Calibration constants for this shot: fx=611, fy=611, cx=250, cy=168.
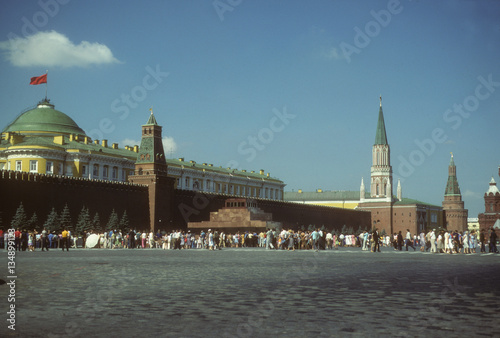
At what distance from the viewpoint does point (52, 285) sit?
29.2 feet

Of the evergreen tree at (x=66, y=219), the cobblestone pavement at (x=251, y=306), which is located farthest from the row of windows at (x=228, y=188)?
the cobblestone pavement at (x=251, y=306)

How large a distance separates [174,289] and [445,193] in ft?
377

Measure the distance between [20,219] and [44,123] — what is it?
2958cm

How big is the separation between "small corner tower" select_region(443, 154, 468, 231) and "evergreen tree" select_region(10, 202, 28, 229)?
92.2 metres

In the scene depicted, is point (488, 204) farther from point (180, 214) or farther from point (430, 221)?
point (180, 214)

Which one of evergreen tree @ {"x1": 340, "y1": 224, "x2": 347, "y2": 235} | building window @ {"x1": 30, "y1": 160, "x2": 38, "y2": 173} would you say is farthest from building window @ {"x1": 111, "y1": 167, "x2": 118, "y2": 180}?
evergreen tree @ {"x1": 340, "y1": 224, "x2": 347, "y2": 235}

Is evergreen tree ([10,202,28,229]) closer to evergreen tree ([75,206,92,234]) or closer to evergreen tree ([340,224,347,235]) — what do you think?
evergreen tree ([75,206,92,234])

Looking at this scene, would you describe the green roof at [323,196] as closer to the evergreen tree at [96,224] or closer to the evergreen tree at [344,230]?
the evergreen tree at [344,230]

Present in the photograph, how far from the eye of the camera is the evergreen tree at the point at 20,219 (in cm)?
3322

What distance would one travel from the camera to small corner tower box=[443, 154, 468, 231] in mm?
112625

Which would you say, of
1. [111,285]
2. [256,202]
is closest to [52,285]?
[111,285]

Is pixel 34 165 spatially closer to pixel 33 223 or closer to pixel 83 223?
pixel 83 223

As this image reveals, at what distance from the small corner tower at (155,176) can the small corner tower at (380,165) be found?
184ft

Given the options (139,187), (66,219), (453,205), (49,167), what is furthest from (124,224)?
(453,205)
